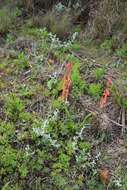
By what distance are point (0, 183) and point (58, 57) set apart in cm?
167

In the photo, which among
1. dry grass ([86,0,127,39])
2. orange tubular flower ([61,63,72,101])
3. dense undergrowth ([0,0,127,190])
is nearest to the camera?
dense undergrowth ([0,0,127,190])

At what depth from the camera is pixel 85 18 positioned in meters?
5.66

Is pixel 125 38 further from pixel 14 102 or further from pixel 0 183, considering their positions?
pixel 0 183

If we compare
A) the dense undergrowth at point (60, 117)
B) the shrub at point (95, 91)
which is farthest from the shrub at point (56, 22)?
the shrub at point (95, 91)

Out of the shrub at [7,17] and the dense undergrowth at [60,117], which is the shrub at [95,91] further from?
the shrub at [7,17]

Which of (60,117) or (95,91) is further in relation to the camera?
(95,91)

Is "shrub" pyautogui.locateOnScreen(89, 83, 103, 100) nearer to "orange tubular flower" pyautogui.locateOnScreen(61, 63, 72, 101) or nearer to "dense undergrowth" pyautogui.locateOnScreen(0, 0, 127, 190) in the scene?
"dense undergrowth" pyautogui.locateOnScreen(0, 0, 127, 190)

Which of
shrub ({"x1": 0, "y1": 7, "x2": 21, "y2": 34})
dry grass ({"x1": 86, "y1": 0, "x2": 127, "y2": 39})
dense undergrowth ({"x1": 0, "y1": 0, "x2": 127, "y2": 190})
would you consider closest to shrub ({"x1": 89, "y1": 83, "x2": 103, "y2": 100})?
dense undergrowth ({"x1": 0, "y1": 0, "x2": 127, "y2": 190})

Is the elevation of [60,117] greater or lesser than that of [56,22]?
lesser

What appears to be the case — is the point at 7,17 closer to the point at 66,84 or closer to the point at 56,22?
the point at 56,22

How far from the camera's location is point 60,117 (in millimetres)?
4191

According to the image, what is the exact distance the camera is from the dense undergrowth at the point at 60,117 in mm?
3842

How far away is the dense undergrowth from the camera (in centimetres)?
384

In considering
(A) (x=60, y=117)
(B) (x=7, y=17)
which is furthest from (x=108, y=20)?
(A) (x=60, y=117)
